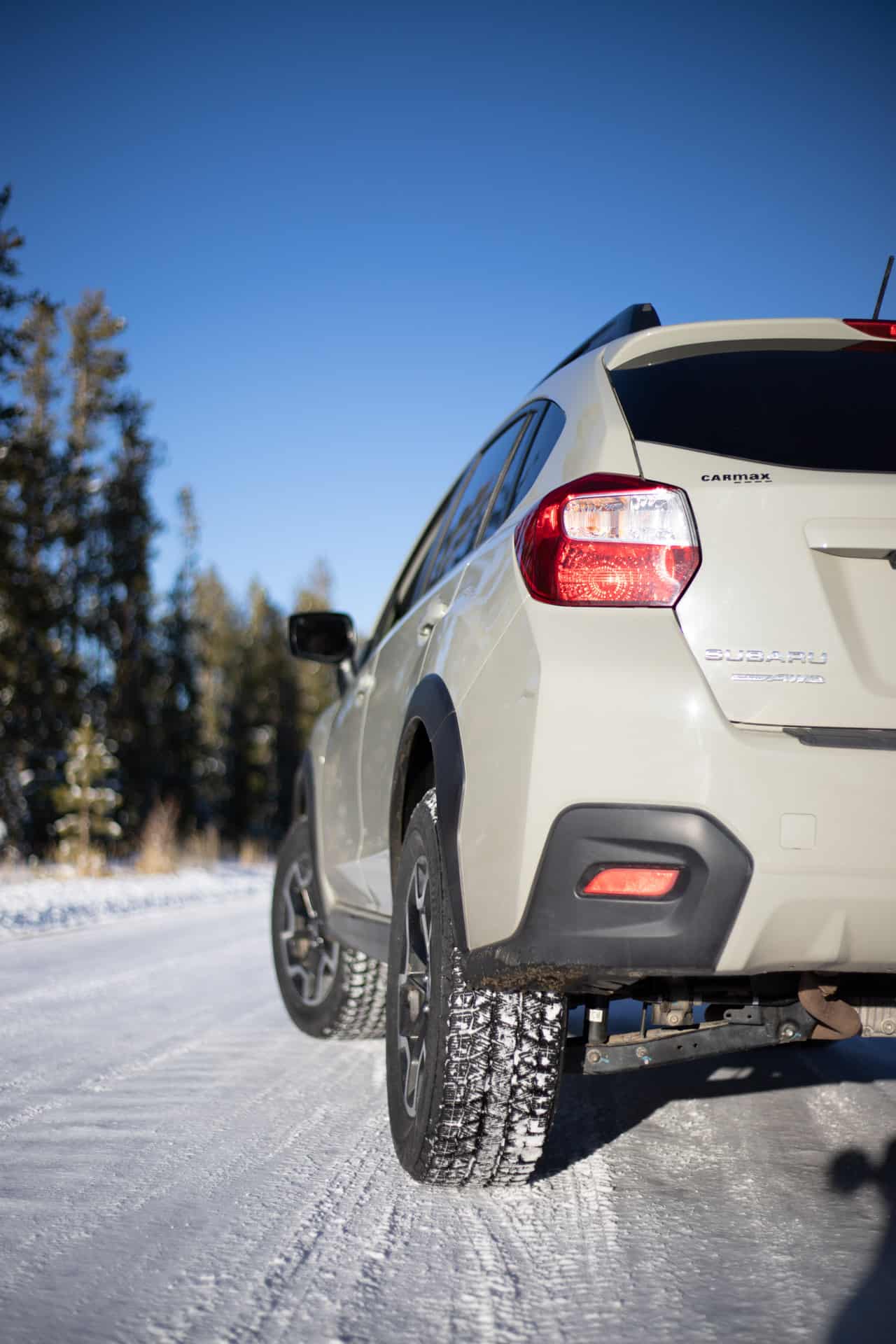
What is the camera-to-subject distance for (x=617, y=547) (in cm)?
221

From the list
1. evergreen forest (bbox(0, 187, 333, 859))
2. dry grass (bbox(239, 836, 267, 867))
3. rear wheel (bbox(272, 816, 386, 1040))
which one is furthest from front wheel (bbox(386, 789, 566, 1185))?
dry grass (bbox(239, 836, 267, 867))

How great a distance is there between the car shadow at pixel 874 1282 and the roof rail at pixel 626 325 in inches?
78.6

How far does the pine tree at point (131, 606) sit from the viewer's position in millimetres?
34562

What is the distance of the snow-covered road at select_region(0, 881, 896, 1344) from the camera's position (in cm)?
194

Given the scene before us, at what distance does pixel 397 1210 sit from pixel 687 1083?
174 cm

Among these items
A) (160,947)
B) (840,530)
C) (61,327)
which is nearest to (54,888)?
(160,947)

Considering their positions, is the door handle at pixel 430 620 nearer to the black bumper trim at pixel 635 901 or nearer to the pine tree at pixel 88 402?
the black bumper trim at pixel 635 901

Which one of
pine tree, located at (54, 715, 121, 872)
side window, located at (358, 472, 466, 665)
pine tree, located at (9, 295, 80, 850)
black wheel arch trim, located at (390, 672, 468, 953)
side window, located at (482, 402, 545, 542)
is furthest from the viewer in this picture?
pine tree, located at (9, 295, 80, 850)

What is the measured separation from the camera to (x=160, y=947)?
7918 millimetres

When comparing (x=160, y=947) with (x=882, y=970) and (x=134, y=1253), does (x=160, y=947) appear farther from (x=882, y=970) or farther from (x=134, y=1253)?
(x=882, y=970)

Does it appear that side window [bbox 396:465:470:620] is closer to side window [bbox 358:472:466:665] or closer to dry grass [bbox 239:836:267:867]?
side window [bbox 358:472:466:665]

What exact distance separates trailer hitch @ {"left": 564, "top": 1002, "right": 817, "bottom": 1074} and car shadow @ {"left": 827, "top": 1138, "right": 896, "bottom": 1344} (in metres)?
0.40

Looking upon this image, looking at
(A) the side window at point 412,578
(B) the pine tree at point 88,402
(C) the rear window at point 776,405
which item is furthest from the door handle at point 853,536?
(B) the pine tree at point 88,402

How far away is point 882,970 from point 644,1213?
0.81 m
